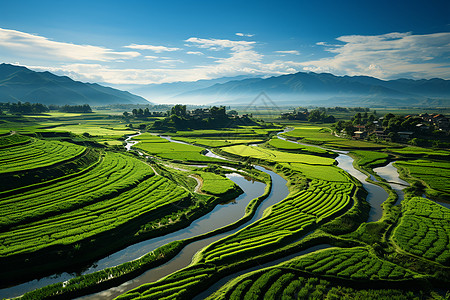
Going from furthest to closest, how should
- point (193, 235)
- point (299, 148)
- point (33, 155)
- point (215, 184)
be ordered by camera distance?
point (299, 148)
point (33, 155)
point (215, 184)
point (193, 235)

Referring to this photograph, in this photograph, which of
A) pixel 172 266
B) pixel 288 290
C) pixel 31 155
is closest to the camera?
pixel 288 290

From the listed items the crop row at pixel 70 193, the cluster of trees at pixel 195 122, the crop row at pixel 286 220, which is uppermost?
the cluster of trees at pixel 195 122

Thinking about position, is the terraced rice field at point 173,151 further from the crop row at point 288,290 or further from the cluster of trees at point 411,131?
the cluster of trees at point 411,131

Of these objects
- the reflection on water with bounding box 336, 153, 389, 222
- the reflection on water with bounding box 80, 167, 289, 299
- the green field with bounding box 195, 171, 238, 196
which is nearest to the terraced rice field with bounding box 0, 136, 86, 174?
the green field with bounding box 195, 171, 238, 196

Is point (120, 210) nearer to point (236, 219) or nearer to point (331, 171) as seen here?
point (236, 219)

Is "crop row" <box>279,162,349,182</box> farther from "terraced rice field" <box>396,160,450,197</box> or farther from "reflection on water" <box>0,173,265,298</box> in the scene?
"terraced rice field" <box>396,160,450,197</box>

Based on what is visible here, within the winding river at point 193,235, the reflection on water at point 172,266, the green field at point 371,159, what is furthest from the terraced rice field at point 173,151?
the green field at point 371,159

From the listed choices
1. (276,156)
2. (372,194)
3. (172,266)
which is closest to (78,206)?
(172,266)

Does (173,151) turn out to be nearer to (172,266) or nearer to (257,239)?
(257,239)

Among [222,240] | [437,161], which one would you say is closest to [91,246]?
[222,240]
